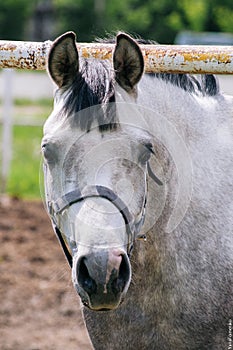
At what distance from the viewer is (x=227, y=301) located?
318cm

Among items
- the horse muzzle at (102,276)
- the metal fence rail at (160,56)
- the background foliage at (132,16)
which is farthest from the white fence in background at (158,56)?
the background foliage at (132,16)

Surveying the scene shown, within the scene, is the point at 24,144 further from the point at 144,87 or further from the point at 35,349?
the point at 144,87

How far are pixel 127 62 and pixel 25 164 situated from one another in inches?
332

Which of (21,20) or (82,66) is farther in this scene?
(21,20)

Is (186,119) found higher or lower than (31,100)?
higher

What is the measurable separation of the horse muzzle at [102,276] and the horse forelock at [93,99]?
49cm

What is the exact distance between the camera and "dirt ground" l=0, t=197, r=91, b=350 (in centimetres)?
521

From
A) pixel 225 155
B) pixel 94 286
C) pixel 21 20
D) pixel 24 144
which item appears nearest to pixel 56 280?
pixel 225 155

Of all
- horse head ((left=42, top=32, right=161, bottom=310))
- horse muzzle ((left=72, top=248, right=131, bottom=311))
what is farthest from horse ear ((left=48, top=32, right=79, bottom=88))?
horse muzzle ((left=72, top=248, right=131, bottom=311))

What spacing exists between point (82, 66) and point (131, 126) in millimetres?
309

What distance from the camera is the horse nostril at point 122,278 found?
8.84 feet

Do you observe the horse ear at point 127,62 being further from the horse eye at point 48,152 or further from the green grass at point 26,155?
the green grass at point 26,155

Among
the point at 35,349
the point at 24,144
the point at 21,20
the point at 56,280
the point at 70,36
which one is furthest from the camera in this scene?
the point at 21,20

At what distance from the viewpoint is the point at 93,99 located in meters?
2.87
